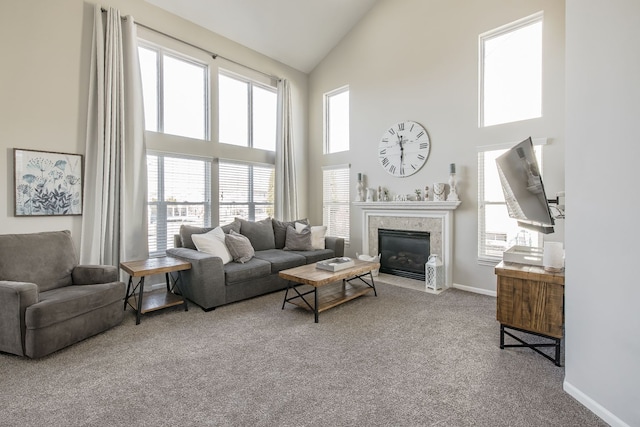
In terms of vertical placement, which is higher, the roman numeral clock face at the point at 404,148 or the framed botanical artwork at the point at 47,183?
the roman numeral clock face at the point at 404,148

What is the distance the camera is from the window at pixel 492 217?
387 cm

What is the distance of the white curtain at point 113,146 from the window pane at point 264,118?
6.52 ft

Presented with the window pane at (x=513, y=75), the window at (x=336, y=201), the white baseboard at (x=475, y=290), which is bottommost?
the white baseboard at (x=475, y=290)

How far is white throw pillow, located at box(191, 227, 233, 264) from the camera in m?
3.73

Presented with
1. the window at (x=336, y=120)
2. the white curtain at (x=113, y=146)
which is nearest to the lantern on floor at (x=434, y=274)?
the window at (x=336, y=120)

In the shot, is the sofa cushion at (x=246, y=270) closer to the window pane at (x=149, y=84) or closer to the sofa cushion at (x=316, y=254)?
the sofa cushion at (x=316, y=254)

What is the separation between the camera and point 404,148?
4824mm

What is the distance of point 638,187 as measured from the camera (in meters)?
1.50

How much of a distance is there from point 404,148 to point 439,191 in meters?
0.95

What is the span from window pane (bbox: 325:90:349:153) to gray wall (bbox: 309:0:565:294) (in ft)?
0.89

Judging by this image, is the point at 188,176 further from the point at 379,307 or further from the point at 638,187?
the point at 638,187

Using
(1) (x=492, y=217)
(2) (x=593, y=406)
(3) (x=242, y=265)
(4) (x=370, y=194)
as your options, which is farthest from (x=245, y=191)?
(2) (x=593, y=406)

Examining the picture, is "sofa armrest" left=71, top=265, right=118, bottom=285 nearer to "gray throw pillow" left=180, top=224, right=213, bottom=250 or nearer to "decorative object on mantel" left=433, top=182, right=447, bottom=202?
"gray throw pillow" left=180, top=224, right=213, bottom=250

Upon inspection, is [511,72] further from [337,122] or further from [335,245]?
[335,245]
